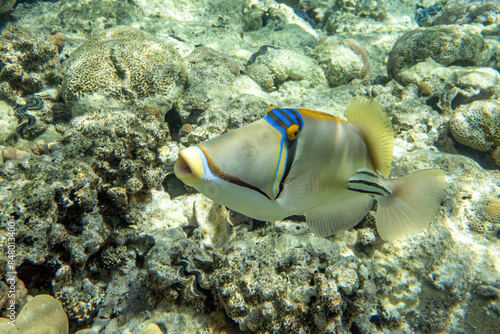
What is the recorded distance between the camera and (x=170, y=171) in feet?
10.4

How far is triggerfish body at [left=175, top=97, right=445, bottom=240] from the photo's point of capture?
73 cm

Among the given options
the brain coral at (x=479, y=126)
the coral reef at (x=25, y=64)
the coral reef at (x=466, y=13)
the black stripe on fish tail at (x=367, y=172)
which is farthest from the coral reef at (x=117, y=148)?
the coral reef at (x=466, y=13)

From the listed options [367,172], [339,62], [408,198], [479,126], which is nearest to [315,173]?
[367,172]

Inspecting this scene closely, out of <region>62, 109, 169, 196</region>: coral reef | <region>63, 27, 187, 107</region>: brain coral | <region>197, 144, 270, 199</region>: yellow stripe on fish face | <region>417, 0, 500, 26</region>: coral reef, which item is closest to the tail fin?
<region>197, 144, 270, 199</region>: yellow stripe on fish face

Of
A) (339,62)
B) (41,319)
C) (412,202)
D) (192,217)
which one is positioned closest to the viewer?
(412,202)

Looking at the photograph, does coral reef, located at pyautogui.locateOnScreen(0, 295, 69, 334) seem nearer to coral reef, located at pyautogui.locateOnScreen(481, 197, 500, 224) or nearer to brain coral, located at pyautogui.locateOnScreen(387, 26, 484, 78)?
coral reef, located at pyautogui.locateOnScreen(481, 197, 500, 224)

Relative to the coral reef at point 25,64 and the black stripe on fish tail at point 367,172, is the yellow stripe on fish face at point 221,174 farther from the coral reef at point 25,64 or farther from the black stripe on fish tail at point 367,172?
the coral reef at point 25,64

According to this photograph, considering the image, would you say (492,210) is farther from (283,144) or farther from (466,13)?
(466,13)

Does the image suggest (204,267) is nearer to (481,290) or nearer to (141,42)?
(481,290)

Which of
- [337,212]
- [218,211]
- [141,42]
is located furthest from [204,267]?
[141,42]

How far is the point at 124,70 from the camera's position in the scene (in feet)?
12.9

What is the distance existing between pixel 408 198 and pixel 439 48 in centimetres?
677

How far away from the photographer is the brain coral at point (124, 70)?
3.79 m

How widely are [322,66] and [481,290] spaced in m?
4.86
